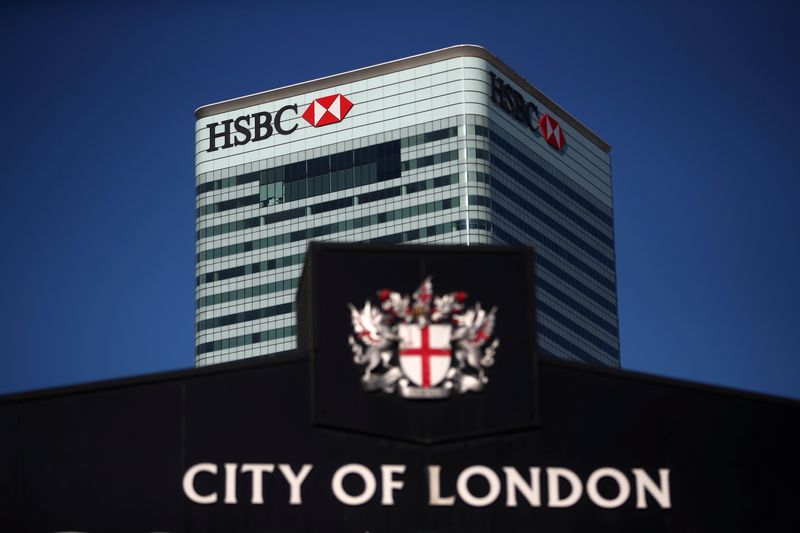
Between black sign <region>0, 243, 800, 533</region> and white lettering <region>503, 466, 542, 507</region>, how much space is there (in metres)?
0.02

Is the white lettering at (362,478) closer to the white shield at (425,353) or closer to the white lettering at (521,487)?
the white shield at (425,353)

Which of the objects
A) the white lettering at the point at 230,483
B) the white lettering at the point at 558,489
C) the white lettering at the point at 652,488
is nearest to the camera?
the white lettering at the point at 230,483

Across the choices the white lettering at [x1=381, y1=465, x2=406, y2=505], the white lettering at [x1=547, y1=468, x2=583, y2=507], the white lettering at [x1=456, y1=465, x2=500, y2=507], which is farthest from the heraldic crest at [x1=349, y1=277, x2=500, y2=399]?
the white lettering at [x1=547, y1=468, x2=583, y2=507]

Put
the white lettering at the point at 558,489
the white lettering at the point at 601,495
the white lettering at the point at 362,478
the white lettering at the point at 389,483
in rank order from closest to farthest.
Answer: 1. the white lettering at the point at 362,478
2. the white lettering at the point at 389,483
3. the white lettering at the point at 558,489
4. the white lettering at the point at 601,495

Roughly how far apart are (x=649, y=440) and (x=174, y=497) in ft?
27.5

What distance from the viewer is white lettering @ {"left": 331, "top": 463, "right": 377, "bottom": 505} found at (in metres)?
30.3

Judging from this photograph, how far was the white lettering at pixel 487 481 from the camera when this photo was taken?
30.5 meters

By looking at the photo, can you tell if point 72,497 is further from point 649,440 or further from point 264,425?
point 649,440

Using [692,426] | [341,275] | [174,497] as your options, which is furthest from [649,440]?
[174,497]

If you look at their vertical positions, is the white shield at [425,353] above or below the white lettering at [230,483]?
above

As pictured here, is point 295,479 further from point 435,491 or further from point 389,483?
point 435,491

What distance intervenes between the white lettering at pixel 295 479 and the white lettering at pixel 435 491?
81.7 inches

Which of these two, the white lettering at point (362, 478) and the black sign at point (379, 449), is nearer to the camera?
the black sign at point (379, 449)

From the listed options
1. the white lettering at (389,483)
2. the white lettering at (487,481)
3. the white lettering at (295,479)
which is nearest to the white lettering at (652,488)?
the white lettering at (487,481)
